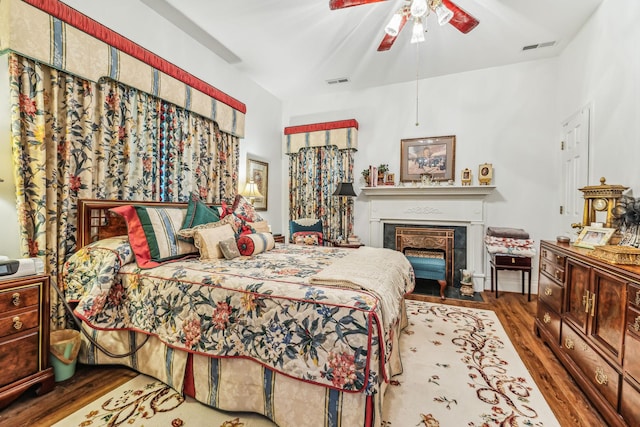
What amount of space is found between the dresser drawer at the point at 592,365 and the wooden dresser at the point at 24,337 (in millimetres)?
3165

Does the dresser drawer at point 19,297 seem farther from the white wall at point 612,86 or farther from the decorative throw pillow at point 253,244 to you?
the white wall at point 612,86

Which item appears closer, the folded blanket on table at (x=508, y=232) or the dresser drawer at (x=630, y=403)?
the dresser drawer at (x=630, y=403)

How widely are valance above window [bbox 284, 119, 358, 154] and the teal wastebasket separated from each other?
3857 millimetres

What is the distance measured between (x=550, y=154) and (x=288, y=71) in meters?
3.82

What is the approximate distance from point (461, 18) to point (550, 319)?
8.26 feet

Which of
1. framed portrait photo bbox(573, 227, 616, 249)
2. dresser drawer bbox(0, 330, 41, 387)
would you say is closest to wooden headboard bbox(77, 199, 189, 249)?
dresser drawer bbox(0, 330, 41, 387)

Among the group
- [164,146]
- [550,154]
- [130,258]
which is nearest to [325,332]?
[130,258]

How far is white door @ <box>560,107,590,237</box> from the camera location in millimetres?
2906

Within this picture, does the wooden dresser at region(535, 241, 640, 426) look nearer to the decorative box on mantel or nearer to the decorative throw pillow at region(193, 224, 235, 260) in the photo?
the decorative box on mantel

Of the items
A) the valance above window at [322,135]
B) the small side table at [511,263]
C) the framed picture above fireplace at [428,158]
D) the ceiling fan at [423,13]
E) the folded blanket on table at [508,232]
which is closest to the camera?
the ceiling fan at [423,13]

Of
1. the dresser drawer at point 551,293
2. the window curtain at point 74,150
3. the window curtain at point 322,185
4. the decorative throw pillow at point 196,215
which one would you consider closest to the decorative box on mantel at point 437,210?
the window curtain at point 322,185

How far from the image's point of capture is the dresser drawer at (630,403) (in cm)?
127

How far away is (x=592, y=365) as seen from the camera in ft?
5.37

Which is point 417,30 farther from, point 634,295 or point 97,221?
point 97,221
